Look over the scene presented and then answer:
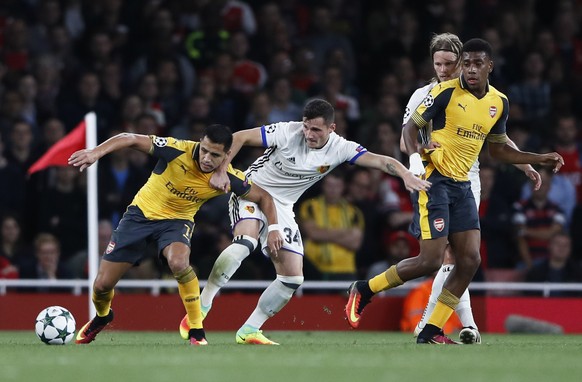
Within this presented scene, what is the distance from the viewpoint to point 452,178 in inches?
432

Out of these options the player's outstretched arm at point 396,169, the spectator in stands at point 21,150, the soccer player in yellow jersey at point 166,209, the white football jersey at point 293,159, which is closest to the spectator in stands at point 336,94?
the spectator in stands at point 21,150

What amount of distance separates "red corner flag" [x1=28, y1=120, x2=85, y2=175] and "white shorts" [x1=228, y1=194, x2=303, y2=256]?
9.92 feet

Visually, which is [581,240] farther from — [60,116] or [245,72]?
[60,116]

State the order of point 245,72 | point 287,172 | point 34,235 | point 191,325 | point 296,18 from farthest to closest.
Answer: point 296,18, point 245,72, point 34,235, point 287,172, point 191,325

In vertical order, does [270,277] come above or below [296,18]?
below

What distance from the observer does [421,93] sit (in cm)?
1132

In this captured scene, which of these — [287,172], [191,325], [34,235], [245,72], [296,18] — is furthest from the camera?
[296,18]

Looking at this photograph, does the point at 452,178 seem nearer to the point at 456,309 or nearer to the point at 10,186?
the point at 456,309

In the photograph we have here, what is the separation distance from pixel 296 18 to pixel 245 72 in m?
1.94

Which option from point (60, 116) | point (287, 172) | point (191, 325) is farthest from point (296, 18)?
point (191, 325)

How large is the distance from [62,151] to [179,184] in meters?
3.40

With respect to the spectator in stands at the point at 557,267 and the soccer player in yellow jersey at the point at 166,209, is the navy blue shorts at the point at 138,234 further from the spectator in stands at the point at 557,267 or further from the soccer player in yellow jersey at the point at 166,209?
the spectator in stands at the point at 557,267

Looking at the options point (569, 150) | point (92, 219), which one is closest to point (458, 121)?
point (92, 219)

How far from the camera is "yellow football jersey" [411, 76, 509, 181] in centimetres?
1088
